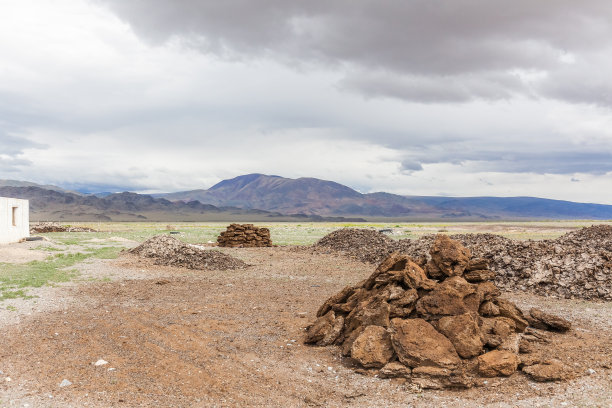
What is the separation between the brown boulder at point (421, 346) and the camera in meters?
8.09

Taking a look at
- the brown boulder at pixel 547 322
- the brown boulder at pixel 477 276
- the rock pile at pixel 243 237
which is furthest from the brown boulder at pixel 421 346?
the rock pile at pixel 243 237

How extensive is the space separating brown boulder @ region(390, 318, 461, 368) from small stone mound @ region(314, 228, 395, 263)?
17464mm

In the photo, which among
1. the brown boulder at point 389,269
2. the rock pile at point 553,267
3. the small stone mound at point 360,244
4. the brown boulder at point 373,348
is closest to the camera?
the brown boulder at point 373,348

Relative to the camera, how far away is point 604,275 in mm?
16172

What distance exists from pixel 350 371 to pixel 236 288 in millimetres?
9652

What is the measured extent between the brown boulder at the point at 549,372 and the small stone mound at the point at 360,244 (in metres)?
18.1

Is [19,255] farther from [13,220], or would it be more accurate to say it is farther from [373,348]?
[373,348]

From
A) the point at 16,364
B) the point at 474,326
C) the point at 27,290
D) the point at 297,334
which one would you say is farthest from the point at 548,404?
the point at 27,290

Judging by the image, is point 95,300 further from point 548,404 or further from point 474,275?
point 548,404

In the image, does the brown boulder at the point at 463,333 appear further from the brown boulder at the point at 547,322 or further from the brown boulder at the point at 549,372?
the brown boulder at the point at 547,322

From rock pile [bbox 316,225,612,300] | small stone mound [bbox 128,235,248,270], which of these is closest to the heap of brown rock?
rock pile [bbox 316,225,612,300]

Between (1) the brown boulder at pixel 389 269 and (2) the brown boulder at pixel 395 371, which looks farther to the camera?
(1) the brown boulder at pixel 389 269

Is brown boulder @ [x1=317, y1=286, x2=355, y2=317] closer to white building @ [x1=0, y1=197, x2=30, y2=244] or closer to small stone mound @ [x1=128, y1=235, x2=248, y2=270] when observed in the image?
small stone mound @ [x1=128, y1=235, x2=248, y2=270]

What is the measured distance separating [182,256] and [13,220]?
19.0m
